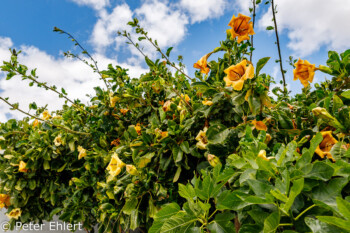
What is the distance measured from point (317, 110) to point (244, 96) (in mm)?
285

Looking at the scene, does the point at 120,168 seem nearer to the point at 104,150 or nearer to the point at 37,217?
the point at 104,150

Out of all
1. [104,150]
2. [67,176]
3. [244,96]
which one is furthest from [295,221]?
[67,176]

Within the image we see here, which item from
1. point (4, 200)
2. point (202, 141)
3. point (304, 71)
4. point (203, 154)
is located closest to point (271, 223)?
point (202, 141)

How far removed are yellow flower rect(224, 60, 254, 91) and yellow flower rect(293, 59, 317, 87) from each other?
313mm

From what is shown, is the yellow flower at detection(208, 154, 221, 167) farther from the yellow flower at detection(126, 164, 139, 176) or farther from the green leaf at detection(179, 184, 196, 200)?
the yellow flower at detection(126, 164, 139, 176)

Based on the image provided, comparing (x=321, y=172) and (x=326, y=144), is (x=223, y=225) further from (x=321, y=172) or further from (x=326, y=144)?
(x=326, y=144)

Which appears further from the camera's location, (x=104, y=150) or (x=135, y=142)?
(x=104, y=150)

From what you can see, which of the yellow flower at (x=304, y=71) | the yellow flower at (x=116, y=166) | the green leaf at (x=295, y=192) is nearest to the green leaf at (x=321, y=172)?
the green leaf at (x=295, y=192)

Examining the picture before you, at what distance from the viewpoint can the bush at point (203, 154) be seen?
530mm

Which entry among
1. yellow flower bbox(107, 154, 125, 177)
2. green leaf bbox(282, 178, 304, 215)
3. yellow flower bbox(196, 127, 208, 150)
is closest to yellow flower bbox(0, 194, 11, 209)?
yellow flower bbox(107, 154, 125, 177)

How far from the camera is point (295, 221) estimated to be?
0.51m

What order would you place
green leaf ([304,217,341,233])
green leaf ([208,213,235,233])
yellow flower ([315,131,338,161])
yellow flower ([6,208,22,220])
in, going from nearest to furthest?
green leaf ([304,217,341,233]), green leaf ([208,213,235,233]), yellow flower ([315,131,338,161]), yellow flower ([6,208,22,220])

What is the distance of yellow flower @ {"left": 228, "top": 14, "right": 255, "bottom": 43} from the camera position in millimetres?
1095

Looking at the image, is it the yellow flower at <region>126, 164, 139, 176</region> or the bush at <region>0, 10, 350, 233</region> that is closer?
the bush at <region>0, 10, 350, 233</region>
